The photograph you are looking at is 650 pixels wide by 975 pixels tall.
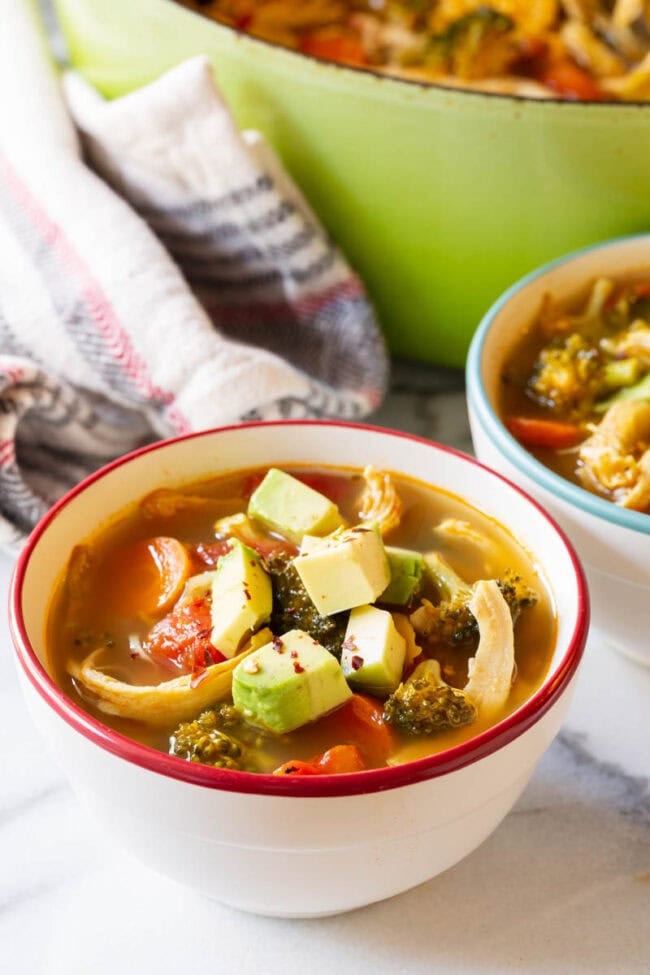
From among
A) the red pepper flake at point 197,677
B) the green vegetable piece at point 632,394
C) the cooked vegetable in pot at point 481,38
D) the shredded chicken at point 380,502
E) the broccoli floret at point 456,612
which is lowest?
the green vegetable piece at point 632,394

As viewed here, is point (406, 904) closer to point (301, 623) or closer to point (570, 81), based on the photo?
point (301, 623)

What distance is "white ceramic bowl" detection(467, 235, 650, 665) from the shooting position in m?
1.22

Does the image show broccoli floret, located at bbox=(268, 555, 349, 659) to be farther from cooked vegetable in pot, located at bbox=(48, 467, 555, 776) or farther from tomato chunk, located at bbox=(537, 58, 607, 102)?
tomato chunk, located at bbox=(537, 58, 607, 102)

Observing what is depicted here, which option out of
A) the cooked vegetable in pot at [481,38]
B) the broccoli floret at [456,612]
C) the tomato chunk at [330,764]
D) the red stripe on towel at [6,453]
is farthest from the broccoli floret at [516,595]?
the cooked vegetable in pot at [481,38]

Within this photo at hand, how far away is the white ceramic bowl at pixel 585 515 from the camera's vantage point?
122 cm

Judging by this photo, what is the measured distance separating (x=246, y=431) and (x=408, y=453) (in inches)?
6.8

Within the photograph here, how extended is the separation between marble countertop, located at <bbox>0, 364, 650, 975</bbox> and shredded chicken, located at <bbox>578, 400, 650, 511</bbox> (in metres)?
0.27

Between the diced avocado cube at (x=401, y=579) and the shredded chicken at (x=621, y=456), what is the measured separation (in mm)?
271

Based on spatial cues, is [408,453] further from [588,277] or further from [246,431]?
[588,277]

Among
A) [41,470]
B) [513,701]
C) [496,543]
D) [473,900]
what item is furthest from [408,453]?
[41,470]

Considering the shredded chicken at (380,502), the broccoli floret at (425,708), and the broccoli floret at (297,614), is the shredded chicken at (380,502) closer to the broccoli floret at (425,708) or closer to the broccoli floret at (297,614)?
the broccoli floret at (297,614)

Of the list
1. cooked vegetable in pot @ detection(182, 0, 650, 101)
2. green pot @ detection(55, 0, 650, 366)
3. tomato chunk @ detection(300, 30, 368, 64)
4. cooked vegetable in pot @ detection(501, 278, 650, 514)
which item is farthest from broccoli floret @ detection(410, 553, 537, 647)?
tomato chunk @ detection(300, 30, 368, 64)

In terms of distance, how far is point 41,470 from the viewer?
1.61 m

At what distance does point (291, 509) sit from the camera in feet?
4.02
